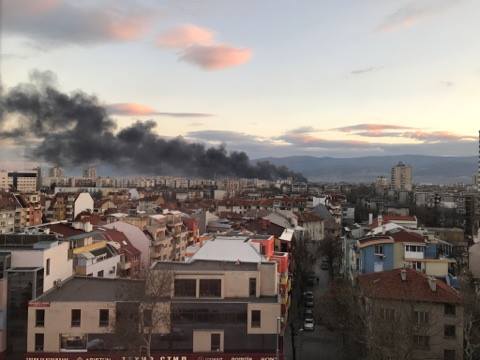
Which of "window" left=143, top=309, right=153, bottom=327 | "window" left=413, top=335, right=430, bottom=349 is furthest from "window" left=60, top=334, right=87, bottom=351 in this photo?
"window" left=413, top=335, right=430, bottom=349

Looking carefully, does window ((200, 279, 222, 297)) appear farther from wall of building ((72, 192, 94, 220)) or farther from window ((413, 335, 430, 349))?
wall of building ((72, 192, 94, 220))

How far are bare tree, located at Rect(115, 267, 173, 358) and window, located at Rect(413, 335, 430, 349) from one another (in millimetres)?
8922

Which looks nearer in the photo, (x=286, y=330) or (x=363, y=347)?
(x=363, y=347)

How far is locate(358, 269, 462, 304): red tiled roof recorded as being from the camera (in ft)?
61.6

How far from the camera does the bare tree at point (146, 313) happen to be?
16984 millimetres

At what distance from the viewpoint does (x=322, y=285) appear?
121ft

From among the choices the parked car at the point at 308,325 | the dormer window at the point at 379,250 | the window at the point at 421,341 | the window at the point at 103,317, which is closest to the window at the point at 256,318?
the window at the point at 103,317

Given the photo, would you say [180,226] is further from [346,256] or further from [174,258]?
[346,256]

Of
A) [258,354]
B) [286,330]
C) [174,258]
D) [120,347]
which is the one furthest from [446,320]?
[174,258]

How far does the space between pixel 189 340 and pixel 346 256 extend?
18686 millimetres

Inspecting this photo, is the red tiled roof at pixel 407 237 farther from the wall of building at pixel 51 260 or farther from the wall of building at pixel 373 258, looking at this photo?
the wall of building at pixel 51 260

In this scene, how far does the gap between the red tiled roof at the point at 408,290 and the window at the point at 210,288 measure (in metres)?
5.60

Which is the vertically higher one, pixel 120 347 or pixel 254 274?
pixel 254 274

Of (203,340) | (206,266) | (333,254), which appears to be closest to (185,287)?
(206,266)
